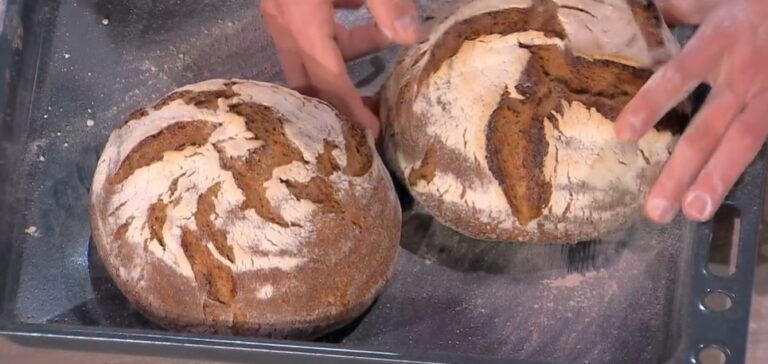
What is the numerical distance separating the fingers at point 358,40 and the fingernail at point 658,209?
41cm

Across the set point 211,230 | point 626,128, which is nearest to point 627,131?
point 626,128

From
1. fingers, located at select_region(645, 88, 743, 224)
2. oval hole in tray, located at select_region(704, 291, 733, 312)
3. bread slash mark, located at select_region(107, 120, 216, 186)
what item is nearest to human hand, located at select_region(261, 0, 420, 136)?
bread slash mark, located at select_region(107, 120, 216, 186)

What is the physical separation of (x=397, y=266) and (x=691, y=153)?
364 millimetres

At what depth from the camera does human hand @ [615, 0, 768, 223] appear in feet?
2.84

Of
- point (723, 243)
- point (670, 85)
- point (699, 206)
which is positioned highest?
point (670, 85)

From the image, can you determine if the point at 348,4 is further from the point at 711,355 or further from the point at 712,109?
the point at 711,355

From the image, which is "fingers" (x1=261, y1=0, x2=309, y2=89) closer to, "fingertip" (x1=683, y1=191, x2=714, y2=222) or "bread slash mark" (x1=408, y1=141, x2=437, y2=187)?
"bread slash mark" (x1=408, y1=141, x2=437, y2=187)

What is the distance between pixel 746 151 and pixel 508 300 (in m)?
0.31

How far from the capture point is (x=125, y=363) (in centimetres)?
101

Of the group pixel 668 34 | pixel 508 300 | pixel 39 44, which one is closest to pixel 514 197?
pixel 508 300

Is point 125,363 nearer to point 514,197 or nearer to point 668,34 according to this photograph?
point 514,197

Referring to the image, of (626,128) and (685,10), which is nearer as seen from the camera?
(626,128)

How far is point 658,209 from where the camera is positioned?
2.91 ft

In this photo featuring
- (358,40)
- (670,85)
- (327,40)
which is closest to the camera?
(670,85)
